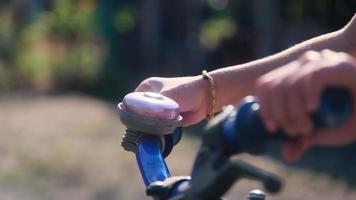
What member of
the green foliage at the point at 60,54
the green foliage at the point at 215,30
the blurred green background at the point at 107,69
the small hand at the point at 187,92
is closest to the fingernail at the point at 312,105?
the small hand at the point at 187,92

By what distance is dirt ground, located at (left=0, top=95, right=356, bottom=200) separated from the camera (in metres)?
8.02

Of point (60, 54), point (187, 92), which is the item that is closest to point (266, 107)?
point (187, 92)

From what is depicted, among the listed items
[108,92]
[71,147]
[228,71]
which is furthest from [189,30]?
[228,71]

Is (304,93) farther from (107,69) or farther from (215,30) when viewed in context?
(215,30)

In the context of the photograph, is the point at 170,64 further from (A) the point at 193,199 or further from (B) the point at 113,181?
(A) the point at 193,199

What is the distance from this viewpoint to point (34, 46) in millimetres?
13266

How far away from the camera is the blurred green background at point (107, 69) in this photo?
8.42 meters

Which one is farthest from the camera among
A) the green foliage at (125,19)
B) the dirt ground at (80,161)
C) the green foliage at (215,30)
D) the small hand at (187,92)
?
the green foliage at (125,19)

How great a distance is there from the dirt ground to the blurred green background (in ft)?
0.04

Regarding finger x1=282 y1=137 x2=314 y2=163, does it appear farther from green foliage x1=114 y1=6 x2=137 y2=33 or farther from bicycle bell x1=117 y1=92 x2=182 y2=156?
green foliage x1=114 y1=6 x2=137 y2=33

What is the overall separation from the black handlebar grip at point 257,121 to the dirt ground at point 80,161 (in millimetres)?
5600

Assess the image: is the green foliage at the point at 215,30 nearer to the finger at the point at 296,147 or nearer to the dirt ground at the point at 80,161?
the dirt ground at the point at 80,161

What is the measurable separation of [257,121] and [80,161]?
25.8 feet

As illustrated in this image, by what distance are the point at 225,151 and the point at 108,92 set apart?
1072 cm
